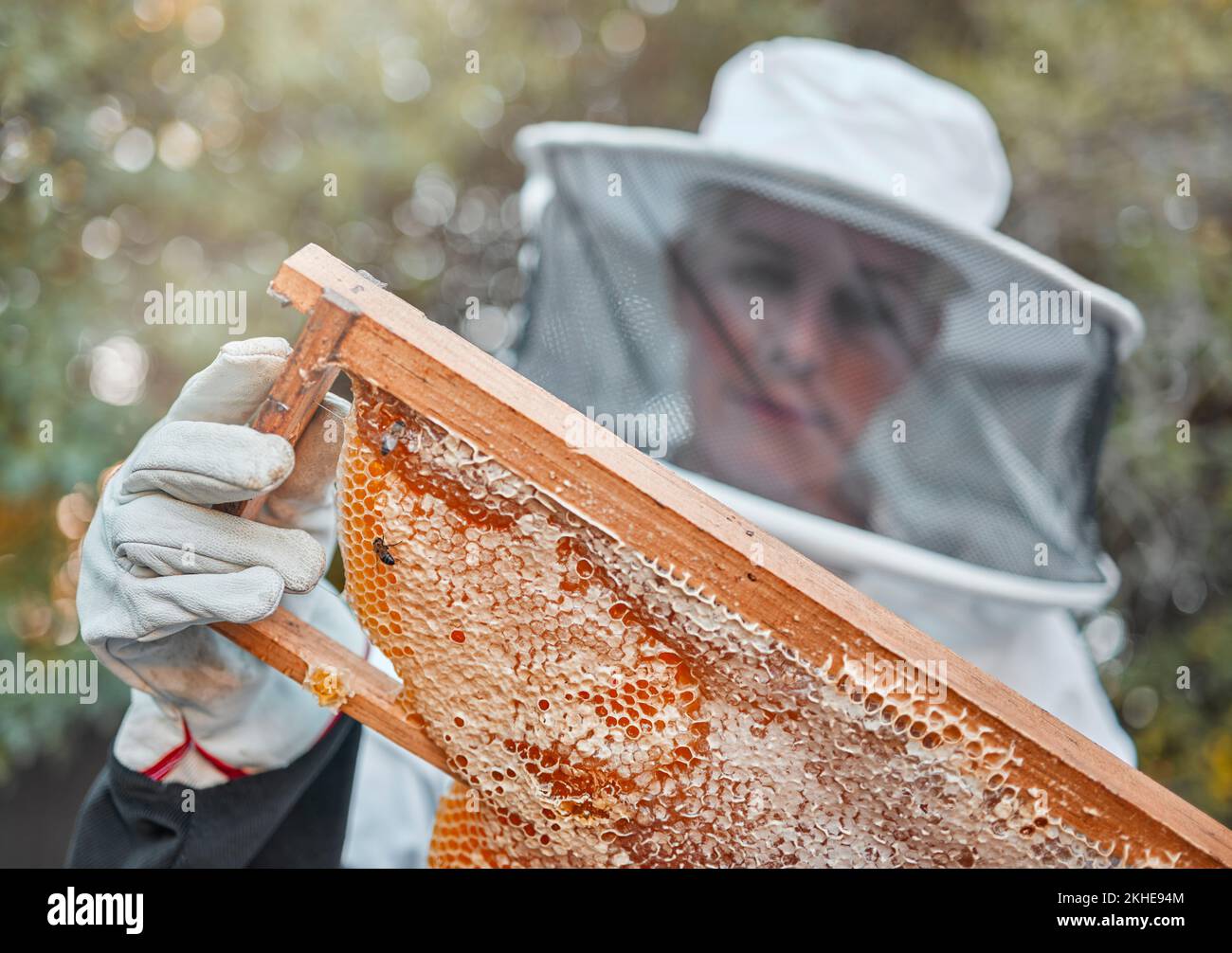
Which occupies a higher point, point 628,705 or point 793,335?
point 793,335

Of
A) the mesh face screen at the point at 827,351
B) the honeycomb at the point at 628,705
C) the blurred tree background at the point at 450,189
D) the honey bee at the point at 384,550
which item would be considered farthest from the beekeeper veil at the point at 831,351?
the blurred tree background at the point at 450,189

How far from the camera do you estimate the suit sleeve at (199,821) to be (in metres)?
1.15

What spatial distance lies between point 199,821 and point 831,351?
144 cm

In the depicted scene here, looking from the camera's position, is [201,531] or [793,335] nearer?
[201,531]

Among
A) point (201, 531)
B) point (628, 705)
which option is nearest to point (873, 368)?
point (628, 705)

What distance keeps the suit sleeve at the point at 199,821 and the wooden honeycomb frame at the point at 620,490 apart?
635 mm

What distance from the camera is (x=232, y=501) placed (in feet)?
3.00

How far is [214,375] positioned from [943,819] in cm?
91

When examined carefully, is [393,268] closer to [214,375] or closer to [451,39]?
[451,39]

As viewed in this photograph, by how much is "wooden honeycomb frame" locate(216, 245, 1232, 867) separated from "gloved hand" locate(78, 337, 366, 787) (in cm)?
8

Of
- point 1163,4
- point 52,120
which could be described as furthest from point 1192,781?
point 52,120

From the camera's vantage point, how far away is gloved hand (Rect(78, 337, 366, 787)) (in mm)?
873

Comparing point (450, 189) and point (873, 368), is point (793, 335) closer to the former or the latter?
point (873, 368)

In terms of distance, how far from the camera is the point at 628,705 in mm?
896
